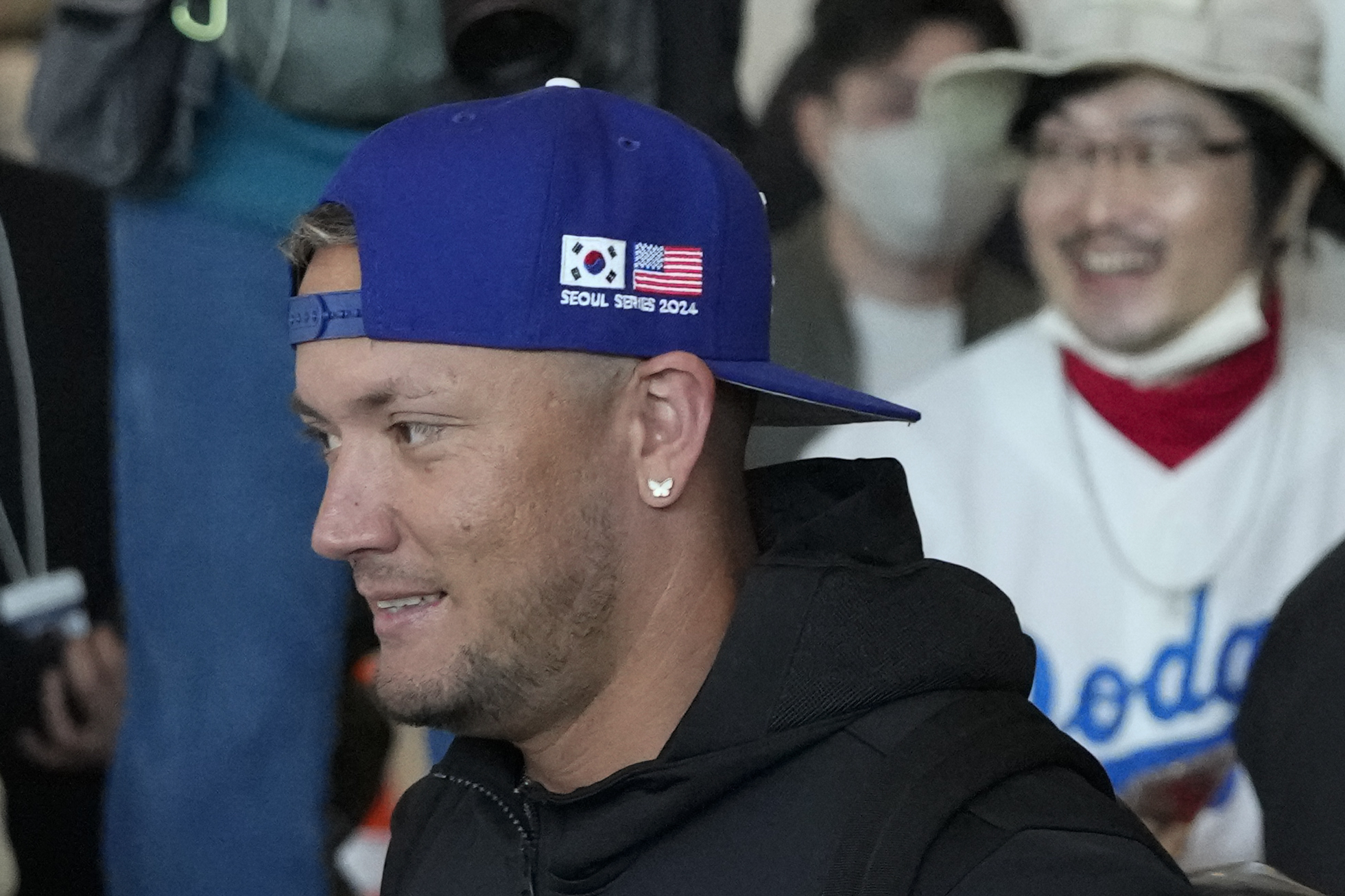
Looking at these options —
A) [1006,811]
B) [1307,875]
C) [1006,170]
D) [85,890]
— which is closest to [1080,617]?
[1307,875]

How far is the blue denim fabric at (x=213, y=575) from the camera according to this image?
2404mm

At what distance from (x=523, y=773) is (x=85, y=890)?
1451 millimetres

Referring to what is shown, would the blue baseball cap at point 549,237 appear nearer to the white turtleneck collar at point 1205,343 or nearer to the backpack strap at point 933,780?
the backpack strap at point 933,780

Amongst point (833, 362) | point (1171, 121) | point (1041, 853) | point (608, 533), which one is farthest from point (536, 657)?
point (1171, 121)

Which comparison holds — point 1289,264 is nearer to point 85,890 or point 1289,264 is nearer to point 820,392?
point 820,392

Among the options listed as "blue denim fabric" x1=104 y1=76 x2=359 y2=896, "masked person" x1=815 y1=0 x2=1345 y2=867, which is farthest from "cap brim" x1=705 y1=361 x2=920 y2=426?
"blue denim fabric" x1=104 y1=76 x2=359 y2=896

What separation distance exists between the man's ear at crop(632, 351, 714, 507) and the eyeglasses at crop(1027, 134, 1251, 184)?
1.15m

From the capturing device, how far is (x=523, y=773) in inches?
49.3

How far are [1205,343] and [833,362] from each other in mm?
505

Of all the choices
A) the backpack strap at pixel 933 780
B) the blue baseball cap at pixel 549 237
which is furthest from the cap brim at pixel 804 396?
the backpack strap at pixel 933 780

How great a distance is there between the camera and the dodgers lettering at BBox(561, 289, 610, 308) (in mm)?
1111

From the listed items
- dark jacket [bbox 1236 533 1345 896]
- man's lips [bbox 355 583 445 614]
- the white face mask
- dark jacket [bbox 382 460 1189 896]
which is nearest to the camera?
dark jacket [bbox 382 460 1189 896]

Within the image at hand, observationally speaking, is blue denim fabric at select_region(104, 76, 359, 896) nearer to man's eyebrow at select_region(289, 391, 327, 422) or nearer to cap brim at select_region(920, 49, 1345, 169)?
cap brim at select_region(920, 49, 1345, 169)

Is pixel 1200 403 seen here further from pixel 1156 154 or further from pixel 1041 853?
pixel 1041 853
